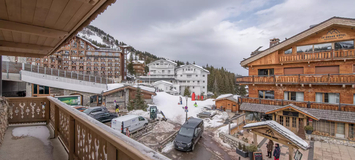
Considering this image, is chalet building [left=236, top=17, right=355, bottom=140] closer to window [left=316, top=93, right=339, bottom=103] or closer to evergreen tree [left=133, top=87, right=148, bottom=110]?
window [left=316, top=93, right=339, bottom=103]

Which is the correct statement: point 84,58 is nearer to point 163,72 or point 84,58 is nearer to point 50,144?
point 163,72

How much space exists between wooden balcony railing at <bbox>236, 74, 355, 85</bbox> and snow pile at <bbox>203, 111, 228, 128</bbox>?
5.92 m

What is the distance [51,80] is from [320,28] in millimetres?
36628

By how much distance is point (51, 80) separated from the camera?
25.5m

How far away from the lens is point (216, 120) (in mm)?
21000

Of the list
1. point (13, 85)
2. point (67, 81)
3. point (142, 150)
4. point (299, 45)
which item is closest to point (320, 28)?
point (299, 45)

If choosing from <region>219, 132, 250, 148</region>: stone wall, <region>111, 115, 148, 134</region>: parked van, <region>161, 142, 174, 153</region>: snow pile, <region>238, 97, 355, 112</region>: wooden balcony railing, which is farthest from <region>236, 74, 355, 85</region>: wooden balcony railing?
<region>111, 115, 148, 134</region>: parked van

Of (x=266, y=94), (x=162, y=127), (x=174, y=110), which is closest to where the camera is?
(x=162, y=127)

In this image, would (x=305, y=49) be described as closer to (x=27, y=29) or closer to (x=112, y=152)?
(x=112, y=152)

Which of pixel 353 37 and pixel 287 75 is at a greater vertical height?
pixel 353 37

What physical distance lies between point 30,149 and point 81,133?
268cm

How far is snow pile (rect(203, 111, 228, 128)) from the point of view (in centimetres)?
1953

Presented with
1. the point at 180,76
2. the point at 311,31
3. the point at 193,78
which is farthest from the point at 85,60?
the point at 311,31

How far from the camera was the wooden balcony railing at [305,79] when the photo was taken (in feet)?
44.9
